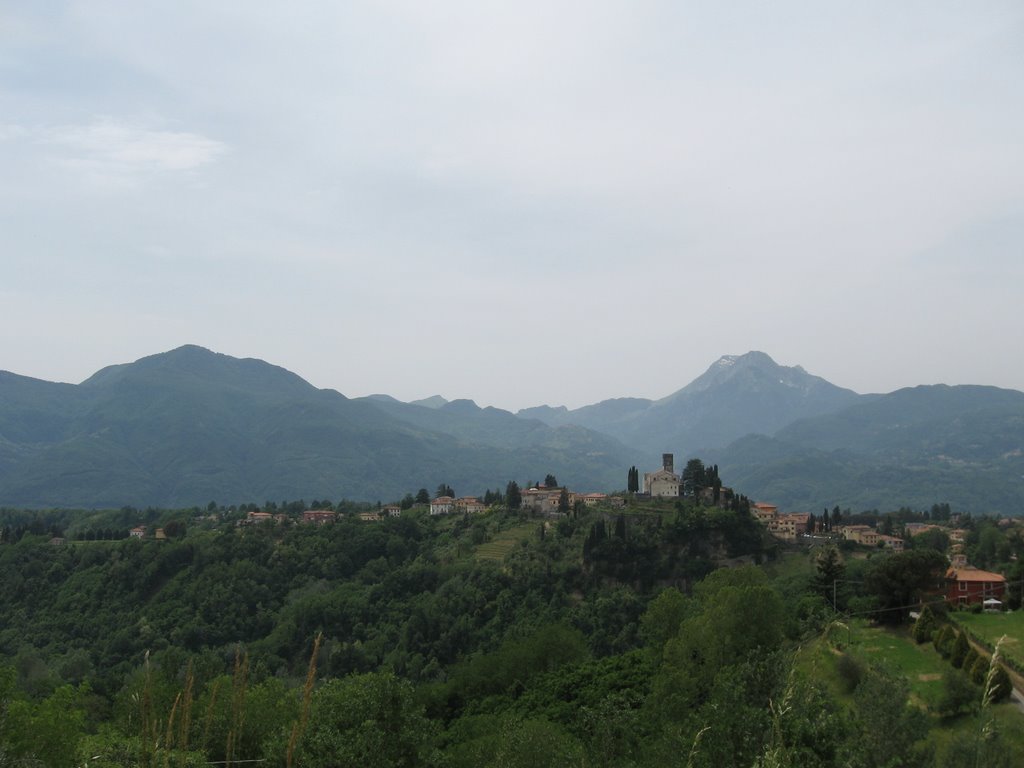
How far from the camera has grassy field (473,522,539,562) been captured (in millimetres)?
87688

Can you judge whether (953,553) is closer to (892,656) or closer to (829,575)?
(829,575)

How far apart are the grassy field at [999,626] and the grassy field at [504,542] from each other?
52.3 m

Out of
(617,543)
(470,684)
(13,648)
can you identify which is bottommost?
(13,648)

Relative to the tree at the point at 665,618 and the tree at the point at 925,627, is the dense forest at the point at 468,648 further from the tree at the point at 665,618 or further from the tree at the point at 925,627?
the tree at the point at 925,627

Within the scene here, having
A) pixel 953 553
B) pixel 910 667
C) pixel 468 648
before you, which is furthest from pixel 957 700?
pixel 953 553

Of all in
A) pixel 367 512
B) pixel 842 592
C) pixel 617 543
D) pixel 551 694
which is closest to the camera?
pixel 551 694

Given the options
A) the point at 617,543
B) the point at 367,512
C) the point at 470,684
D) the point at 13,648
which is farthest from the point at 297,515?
the point at 470,684

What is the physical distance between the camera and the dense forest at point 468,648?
17.6 metres

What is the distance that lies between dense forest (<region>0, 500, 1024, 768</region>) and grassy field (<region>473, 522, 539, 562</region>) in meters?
0.45

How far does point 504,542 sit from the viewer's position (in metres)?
92.5

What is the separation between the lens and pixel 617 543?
265ft

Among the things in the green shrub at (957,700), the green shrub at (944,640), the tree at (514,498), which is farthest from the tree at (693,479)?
the green shrub at (957,700)

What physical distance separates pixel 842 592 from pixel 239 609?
209 feet

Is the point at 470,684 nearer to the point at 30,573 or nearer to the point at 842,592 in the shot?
the point at 842,592
